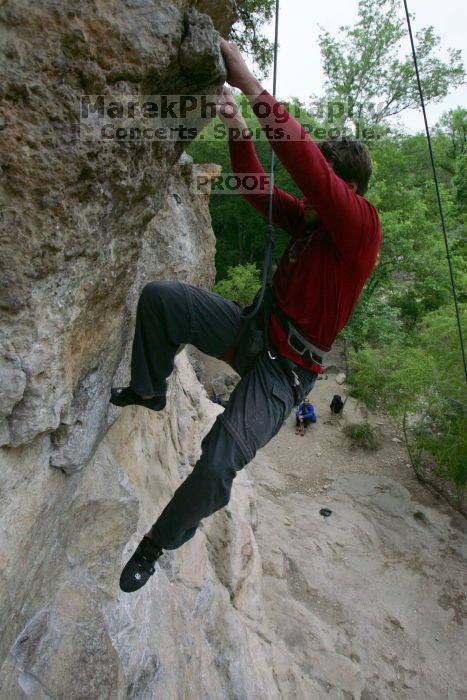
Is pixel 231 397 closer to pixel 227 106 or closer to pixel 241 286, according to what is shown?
pixel 227 106

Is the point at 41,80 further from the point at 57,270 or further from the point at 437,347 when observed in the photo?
the point at 437,347

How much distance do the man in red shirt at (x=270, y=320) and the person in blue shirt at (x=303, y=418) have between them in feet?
30.4

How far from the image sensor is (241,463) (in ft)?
7.72

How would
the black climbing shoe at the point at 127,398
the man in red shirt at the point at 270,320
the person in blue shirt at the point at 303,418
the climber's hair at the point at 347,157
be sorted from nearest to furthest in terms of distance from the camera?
the man in red shirt at the point at 270,320
the climber's hair at the point at 347,157
the black climbing shoe at the point at 127,398
the person in blue shirt at the point at 303,418

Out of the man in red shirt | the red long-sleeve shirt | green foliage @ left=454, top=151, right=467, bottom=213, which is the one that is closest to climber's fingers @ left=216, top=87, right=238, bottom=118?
the man in red shirt

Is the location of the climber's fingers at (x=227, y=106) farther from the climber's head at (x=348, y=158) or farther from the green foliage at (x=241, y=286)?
the green foliage at (x=241, y=286)

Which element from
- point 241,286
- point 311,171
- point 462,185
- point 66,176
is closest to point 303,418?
point 241,286

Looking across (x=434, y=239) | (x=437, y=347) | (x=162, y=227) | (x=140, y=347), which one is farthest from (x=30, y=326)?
(x=434, y=239)

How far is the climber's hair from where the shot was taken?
246 cm

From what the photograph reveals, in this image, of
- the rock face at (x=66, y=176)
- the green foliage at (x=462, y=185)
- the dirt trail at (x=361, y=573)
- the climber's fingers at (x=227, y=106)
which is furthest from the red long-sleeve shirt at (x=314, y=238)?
the green foliage at (x=462, y=185)

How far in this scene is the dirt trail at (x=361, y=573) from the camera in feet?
18.8

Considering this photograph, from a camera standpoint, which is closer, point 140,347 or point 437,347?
point 140,347

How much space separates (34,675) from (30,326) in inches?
69.7

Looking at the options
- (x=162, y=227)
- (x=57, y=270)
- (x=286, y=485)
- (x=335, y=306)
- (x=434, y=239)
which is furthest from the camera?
(x=434, y=239)
